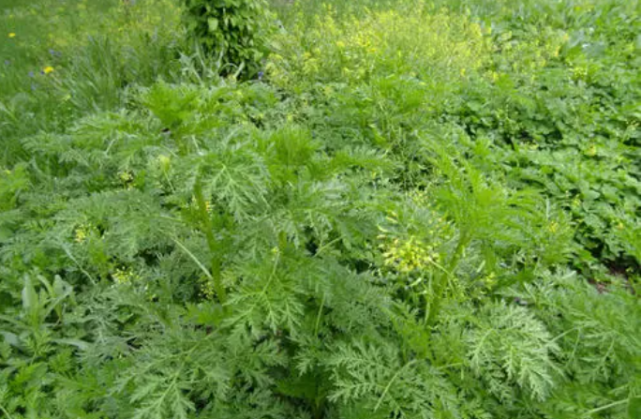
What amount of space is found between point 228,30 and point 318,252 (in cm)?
319

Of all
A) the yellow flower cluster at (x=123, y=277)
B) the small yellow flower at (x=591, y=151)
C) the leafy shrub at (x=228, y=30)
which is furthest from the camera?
the leafy shrub at (x=228, y=30)

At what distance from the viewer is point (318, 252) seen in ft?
5.38

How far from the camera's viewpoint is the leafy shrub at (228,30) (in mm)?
4012

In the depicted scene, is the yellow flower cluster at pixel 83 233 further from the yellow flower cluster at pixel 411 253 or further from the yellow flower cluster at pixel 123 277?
the yellow flower cluster at pixel 411 253

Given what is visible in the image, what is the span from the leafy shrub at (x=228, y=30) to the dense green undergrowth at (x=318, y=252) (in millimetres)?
249

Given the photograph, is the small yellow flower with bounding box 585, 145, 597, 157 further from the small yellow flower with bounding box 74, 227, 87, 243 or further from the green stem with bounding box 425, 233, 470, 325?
the small yellow flower with bounding box 74, 227, 87, 243

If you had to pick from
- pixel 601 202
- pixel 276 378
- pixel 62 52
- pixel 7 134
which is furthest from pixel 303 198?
pixel 62 52

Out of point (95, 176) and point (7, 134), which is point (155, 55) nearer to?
point (7, 134)

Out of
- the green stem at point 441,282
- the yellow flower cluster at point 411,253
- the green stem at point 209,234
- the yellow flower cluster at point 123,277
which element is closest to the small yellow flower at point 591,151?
the green stem at point 441,282

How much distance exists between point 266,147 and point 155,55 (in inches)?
138

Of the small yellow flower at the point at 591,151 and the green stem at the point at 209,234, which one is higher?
the green stem at the point at 209,234

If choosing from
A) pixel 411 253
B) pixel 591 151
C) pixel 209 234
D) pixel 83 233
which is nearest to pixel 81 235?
pixel 83 233

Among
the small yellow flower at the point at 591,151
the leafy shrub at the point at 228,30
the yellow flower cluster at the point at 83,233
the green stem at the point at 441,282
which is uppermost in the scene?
the leafy shrub at the point at 228,30

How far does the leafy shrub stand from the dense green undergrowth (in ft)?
0.82
